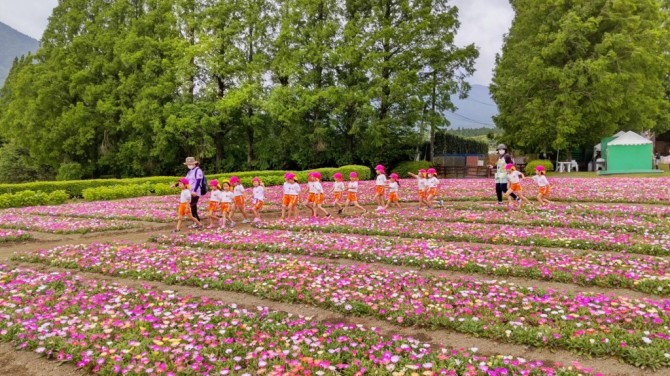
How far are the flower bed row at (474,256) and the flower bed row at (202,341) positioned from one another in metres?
3.79

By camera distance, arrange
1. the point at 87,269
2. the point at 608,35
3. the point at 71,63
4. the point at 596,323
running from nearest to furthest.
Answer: the point at 596,323 < the point at 87,269 < the point at 608,35 < the point at 71,63

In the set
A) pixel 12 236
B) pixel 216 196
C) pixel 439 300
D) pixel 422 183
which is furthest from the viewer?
pixel 422 183

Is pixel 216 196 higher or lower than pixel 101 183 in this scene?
lower

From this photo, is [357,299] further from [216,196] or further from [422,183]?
[422,183]

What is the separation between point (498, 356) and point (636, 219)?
38.3ft

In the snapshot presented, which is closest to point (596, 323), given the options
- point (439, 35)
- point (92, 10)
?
point (439, 35)

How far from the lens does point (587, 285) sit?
7.91 metres

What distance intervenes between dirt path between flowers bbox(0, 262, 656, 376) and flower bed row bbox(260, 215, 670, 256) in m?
6.19

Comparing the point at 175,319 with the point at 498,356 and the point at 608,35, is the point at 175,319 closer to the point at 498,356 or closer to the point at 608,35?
the point at 498,356

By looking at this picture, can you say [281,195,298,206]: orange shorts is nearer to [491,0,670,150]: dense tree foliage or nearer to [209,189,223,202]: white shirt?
[209,189,223,202]: white shirt

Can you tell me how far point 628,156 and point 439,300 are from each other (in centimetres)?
3534

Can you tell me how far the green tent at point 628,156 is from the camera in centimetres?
3450

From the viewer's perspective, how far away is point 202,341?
566cm

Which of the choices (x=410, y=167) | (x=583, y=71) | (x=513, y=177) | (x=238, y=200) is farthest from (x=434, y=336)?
(x=583, y=71)
